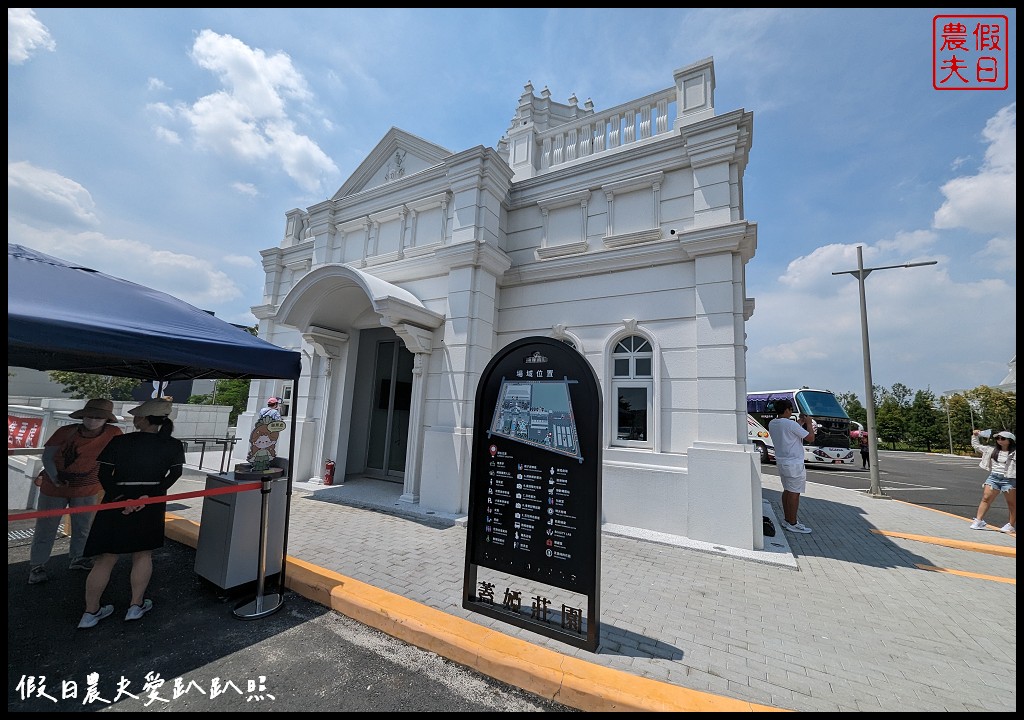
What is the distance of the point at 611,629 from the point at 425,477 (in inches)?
179

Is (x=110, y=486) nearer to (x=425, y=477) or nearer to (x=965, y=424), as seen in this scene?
(x=425, y=477)

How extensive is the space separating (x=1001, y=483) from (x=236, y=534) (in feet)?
41.4

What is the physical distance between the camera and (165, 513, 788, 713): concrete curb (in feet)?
8.19

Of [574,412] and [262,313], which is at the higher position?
[262,313]

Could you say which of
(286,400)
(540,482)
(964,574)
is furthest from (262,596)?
(964,574)

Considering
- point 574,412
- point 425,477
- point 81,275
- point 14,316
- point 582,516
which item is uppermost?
point 81,275

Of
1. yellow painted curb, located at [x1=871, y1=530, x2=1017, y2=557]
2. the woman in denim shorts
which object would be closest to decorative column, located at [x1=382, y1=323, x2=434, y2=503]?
yellow painted curb, located at [x1=871, y1=530, x2=1017, y2=557]

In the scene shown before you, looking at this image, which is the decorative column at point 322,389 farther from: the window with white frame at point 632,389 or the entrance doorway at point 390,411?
the window with white frame at point 632,389

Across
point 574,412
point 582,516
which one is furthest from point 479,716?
point 574,412

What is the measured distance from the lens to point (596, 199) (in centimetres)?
778

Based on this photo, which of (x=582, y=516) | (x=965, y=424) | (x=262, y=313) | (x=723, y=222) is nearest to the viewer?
(x=582, y=516)

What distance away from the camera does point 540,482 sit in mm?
3416

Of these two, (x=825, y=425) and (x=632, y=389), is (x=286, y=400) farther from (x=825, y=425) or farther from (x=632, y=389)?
(x=825, y=425)

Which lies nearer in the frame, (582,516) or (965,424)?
(582,516)
